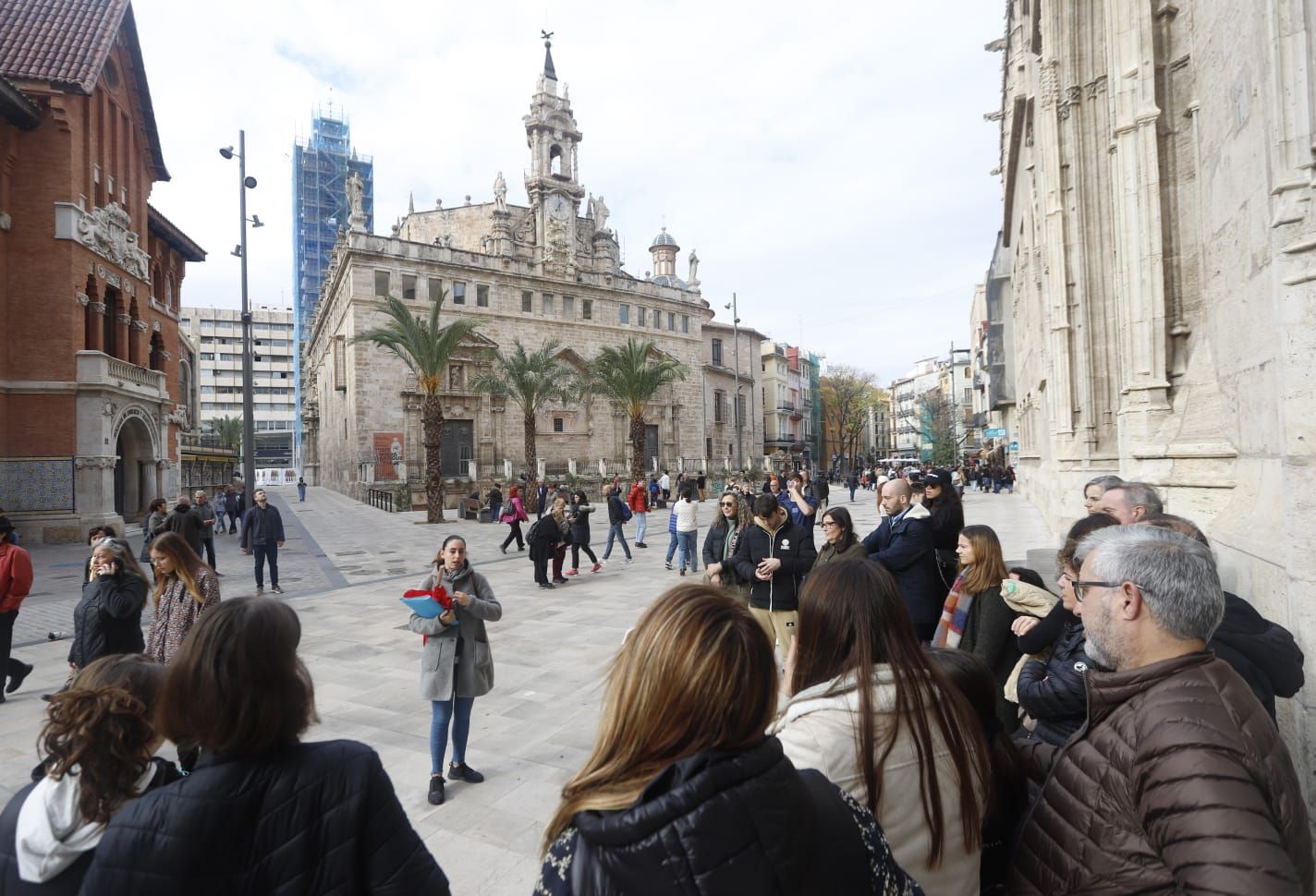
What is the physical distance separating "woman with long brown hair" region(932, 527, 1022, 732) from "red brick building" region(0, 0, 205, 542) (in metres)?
21.4

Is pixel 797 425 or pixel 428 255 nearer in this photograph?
pixel 428 255

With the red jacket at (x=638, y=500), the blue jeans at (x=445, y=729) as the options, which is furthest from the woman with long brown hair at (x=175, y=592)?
the red jacket at (x=638, y=500)

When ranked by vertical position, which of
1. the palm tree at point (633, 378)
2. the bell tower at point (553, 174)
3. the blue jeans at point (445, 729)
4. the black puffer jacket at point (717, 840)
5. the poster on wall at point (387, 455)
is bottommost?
the blue jeans at point (445, 729)

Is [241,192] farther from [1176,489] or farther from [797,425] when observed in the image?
[797,425]

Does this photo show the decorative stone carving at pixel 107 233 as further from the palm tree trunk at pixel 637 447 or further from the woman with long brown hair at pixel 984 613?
the woman with long brown hair at pixel 984 613

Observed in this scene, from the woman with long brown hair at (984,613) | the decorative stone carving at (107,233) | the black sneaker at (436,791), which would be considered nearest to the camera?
the woman with long brown hair at (984,613)

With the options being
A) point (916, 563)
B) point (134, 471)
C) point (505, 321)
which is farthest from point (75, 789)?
point (505, 321)

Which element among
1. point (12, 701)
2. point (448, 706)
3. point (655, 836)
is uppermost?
point (655, 836)

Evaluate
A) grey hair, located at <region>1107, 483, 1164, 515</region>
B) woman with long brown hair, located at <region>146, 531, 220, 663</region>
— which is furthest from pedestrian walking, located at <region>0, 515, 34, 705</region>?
grey hair, located at <region>1107, 483, 1164, 515</region>

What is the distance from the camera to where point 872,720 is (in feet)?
5.22

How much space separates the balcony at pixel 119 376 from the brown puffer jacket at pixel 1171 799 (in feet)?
74.6

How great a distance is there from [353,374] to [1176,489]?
120ft

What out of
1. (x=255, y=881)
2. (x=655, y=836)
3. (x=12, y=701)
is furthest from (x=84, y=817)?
(x=12, y=701)

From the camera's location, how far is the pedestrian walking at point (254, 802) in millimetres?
1476
